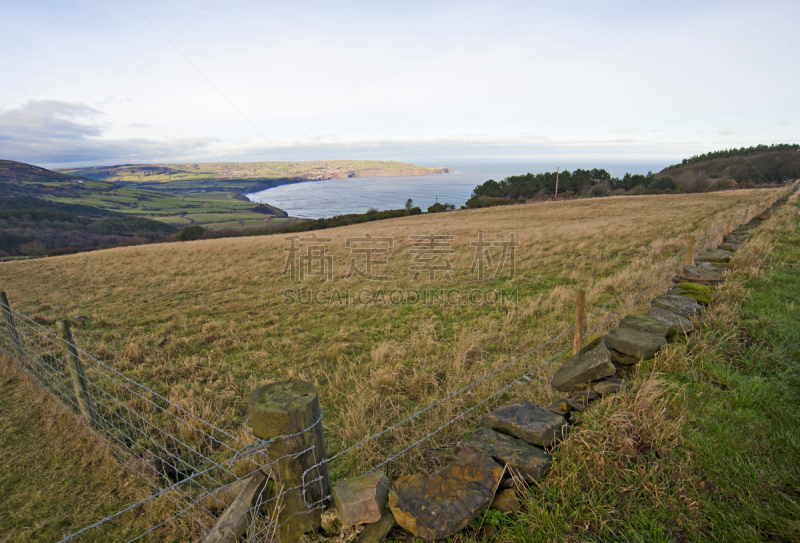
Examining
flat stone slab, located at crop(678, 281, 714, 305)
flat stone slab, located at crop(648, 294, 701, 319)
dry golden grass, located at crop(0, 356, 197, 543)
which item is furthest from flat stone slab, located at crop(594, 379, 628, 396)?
dry golden grass, located at crop(0, 356, 197, 543)

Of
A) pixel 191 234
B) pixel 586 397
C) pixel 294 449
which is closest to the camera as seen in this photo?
pixel 294 449

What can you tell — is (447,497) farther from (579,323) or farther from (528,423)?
(579,323)

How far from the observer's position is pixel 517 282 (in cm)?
1061

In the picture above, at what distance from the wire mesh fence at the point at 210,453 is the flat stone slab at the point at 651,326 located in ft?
3.13

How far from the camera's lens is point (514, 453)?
2680 mm

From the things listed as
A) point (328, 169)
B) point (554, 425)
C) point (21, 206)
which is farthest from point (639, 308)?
point (328, 169)

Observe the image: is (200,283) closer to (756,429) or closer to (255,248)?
(255,248)

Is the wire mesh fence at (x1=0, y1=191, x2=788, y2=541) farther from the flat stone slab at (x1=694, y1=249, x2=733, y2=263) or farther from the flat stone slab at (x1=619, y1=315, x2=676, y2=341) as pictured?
the flat stone slab at (x1=694, y1=249, x2=733, y2=263)

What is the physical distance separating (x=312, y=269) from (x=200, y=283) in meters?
4.24

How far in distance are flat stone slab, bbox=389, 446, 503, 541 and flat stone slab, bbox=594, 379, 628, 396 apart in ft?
5.30

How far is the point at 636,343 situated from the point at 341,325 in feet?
19.0

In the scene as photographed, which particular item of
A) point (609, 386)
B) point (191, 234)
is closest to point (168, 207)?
point (191, 234)

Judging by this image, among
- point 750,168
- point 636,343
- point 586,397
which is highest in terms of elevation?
point 750,168

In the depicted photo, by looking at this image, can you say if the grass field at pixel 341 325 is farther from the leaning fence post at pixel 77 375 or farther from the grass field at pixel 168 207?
the grass field at pixel 168 207
